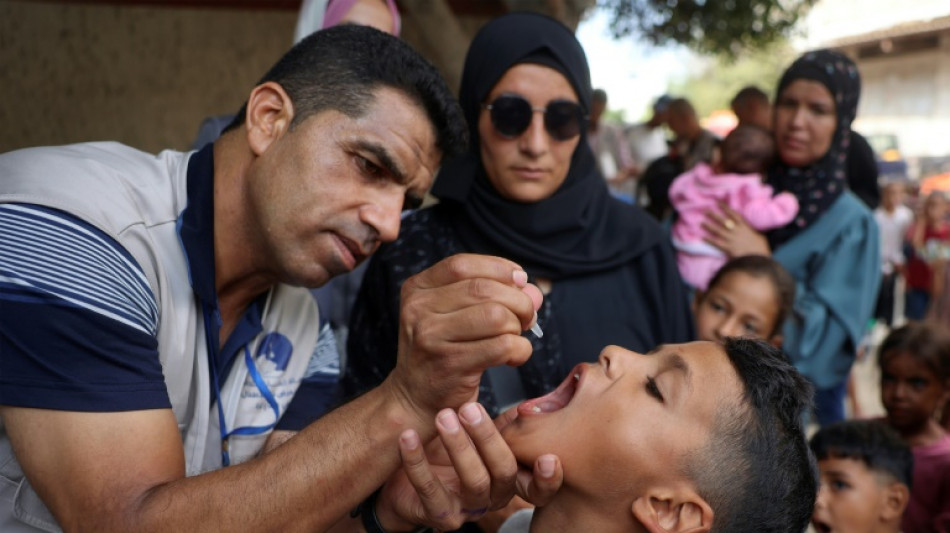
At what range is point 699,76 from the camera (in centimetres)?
4606

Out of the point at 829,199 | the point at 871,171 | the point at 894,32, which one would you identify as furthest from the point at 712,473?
the point at 894,32

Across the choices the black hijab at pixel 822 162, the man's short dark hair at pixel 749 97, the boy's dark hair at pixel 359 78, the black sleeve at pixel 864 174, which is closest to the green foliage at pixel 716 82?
the man's short dark hair at pixel 749 97

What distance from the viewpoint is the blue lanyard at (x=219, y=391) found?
2.24 metres

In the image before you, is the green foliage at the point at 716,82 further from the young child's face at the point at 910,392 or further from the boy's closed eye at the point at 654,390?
the boy's closed eye at the point at 654,390

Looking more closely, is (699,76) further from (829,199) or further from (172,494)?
(172,494)

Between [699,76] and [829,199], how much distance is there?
4460 cm

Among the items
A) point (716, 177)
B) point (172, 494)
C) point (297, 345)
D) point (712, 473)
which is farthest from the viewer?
point (716, 177)

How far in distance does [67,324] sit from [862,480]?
2974 mm

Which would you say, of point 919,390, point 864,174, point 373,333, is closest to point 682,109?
point 864,174

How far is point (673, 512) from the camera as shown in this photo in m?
1.93

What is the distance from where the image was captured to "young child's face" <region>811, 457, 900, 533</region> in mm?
3262

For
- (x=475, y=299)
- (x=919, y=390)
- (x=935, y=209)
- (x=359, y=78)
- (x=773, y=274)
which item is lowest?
(x=935, y=209)

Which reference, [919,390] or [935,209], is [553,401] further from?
[935,209]

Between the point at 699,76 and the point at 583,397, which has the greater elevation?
the point at 583,397
